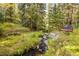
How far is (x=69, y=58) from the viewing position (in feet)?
3.61

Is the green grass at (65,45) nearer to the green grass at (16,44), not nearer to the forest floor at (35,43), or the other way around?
the forest floor at (35,43)

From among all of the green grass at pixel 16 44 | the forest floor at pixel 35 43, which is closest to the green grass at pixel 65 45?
the forest floor at pixel 35 43

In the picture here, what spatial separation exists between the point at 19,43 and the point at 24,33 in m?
0.08

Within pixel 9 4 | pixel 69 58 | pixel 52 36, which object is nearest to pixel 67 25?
pixel 52 36

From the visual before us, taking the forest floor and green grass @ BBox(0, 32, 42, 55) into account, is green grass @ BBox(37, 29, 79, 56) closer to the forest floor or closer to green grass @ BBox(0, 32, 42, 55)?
the forest floor

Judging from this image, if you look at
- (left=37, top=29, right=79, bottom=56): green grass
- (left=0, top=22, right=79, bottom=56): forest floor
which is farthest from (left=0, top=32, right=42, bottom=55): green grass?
(left=37, top=29, right=79, bottom=56): green grass

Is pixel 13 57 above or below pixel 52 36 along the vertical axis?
below

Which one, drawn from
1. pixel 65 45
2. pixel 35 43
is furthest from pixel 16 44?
pixel 65 45

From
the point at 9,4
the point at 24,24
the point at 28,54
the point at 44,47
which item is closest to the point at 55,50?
the point at 44,47

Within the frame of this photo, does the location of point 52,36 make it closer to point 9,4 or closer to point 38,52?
point 38,52

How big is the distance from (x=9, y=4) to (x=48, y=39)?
40 cm

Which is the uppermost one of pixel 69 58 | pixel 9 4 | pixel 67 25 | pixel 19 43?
pixel 9 4

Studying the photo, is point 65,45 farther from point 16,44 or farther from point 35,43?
point 16,44

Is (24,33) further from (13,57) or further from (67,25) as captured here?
(67,25)
